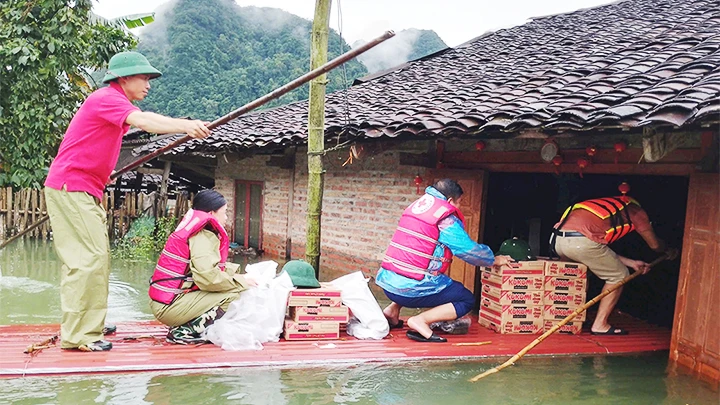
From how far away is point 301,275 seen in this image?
5.34 meters

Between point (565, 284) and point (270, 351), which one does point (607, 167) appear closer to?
point (565, 284)

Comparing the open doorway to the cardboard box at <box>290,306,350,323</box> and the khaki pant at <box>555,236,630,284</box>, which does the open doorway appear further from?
the cardboard box at <box>290,306,350,323</box>

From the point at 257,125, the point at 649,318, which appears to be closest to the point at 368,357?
the point at 649,318

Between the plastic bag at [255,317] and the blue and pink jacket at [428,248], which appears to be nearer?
the plastic bag at [255,317]

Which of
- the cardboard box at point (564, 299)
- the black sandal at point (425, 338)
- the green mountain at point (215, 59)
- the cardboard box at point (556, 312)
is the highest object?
the green mountain at point (215, 59)

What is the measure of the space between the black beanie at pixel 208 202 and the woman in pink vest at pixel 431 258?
5.22 feet

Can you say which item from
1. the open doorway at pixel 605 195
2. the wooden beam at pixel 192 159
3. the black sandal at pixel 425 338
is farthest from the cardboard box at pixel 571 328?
the wooden beam at pixel 192 159

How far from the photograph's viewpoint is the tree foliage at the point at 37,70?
506 inches

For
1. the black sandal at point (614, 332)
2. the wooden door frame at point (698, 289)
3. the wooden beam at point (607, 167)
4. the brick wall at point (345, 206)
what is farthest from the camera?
the brick wall at point (345, 206)

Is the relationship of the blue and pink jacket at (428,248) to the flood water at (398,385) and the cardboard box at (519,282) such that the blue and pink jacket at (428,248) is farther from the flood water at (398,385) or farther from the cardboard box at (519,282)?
the flood water at (398,385)

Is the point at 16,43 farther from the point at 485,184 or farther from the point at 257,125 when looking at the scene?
the point at 485,184

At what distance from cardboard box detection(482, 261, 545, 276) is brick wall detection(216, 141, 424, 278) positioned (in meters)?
2.45

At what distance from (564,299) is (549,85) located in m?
2.14

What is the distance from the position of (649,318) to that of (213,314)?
5.24m
